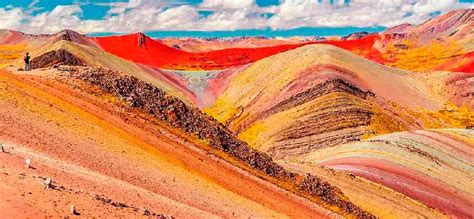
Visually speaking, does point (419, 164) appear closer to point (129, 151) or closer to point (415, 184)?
point (415, 184)

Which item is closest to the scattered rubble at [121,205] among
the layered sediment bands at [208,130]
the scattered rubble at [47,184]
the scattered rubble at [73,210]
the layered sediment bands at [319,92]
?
the scattered rubble at [47,184]

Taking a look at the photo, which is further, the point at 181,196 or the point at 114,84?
the point at 114,84

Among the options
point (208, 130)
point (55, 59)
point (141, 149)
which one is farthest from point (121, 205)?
point (55, 59)

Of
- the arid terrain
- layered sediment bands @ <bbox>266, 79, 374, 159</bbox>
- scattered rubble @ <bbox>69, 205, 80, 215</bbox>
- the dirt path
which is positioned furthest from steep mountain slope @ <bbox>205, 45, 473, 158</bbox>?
scattered rubble @ <bbox>69, 205, 80, 215</bbox>

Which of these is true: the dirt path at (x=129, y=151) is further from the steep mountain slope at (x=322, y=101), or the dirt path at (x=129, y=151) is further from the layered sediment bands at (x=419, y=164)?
the steep mountain slope at (x=322, y=101)

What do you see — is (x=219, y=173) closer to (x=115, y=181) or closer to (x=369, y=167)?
(x=115, y=181)

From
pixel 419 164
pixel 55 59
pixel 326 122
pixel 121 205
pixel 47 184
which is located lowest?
pixel 47 184

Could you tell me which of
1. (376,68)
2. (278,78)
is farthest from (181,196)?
(376,68)
